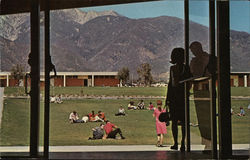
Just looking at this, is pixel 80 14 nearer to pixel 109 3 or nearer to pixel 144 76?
pixel 109 3

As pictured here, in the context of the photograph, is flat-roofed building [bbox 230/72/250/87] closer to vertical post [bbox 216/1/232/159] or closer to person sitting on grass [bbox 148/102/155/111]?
vertical post [bbox 216/1/232/159]

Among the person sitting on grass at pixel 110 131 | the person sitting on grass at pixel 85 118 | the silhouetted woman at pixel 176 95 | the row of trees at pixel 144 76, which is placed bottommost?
the person sitting on grass at pixel 110 131

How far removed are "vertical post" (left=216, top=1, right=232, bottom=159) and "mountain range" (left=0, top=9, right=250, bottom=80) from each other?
4 cm

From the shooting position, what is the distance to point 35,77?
274 cm

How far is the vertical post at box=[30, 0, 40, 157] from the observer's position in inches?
108

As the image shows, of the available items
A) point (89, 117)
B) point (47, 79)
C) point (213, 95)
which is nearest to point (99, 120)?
point (89, 117)

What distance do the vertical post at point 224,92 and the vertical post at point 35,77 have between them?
127cm

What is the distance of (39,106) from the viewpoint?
281 cm

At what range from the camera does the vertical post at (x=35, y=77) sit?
2.74m

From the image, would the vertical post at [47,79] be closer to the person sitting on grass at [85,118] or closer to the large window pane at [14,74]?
the large window pane at [14,74]

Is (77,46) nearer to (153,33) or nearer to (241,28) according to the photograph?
(153,33)

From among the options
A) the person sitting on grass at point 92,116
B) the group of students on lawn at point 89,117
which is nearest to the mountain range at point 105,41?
the person sitting on grass at point 92,116

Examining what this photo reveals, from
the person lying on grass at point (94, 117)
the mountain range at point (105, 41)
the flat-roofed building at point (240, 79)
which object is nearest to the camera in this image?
the flat-roofed building at point (240, 79)

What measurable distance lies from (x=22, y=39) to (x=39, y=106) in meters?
0.70
